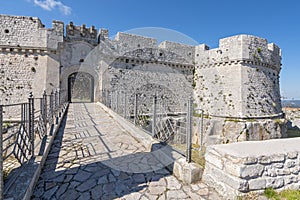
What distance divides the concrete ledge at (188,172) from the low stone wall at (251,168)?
0.10 meters

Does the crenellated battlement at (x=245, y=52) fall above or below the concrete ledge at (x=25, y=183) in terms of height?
above

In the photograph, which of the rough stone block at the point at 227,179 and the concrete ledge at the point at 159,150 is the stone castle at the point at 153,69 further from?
the rough stone block at the point at 227,179

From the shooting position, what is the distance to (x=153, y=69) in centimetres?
1320

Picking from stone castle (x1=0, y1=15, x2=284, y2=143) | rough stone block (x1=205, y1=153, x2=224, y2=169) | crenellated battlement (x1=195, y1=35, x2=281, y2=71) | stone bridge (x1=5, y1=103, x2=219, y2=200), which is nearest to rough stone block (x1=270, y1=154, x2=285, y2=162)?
rough stone block (x1=205, y1=153, x2=224, y2=169)

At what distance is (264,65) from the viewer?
11867mm

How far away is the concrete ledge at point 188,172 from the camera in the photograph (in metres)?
2.21

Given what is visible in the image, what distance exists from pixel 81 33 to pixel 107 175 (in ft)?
37.9

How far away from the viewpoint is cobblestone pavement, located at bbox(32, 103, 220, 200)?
2006 millimetres

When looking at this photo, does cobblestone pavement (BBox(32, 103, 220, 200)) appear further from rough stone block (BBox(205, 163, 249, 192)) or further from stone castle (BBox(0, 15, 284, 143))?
stone castle (BBox(0, 15, 284, 143))

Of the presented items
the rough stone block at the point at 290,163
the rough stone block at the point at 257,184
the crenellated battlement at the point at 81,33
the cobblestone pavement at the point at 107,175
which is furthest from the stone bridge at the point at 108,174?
the crenellated battlement at the point at 81,33

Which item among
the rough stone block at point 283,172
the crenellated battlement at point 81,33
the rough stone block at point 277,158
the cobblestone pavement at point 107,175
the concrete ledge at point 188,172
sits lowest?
the cobblestone pavement at point 107,175

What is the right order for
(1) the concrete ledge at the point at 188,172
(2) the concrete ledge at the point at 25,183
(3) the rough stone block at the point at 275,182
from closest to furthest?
(2) the concrete ledge at the point at 25,183
(3) the rough stone block at the point at 275,182
(1) the concrete ledge at the point at 188,172

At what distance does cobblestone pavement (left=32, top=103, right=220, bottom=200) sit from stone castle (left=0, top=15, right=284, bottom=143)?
6.28 metres

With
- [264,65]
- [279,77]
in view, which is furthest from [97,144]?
[279,77]
